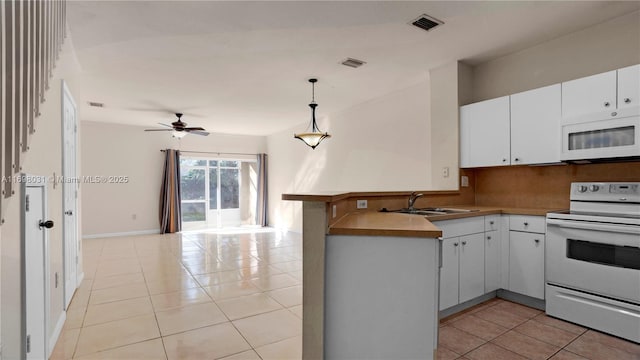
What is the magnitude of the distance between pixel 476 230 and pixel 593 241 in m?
0.82

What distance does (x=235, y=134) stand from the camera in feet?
29.5

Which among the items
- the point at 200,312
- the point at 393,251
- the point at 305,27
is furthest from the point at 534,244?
the point at 200,312

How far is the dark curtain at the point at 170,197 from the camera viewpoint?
7875 millimetres

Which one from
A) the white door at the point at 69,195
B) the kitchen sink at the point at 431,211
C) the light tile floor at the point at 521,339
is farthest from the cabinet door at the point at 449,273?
the white door at the point at 69,195

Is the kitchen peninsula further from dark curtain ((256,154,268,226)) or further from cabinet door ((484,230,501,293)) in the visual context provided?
dark curtain ((256,154,268,226))

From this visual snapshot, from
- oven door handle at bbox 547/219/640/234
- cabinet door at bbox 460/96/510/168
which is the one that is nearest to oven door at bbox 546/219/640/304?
oven door handle at bbox 547/219/640/234

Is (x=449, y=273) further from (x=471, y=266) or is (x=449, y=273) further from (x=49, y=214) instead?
(x=49, y=214)

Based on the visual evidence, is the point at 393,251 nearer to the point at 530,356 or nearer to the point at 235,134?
the point at 530,356

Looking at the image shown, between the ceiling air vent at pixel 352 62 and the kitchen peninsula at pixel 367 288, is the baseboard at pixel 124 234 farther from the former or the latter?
the kitchen peninsula at pixel 367 288

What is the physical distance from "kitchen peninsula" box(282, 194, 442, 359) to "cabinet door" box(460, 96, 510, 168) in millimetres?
2000

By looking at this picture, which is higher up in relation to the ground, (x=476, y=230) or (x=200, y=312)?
(x=476, y=230)

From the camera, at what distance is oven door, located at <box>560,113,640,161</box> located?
95.3 inches

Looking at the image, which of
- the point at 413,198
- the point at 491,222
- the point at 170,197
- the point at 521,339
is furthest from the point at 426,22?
the point at 170,197

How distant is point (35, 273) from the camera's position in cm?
190
